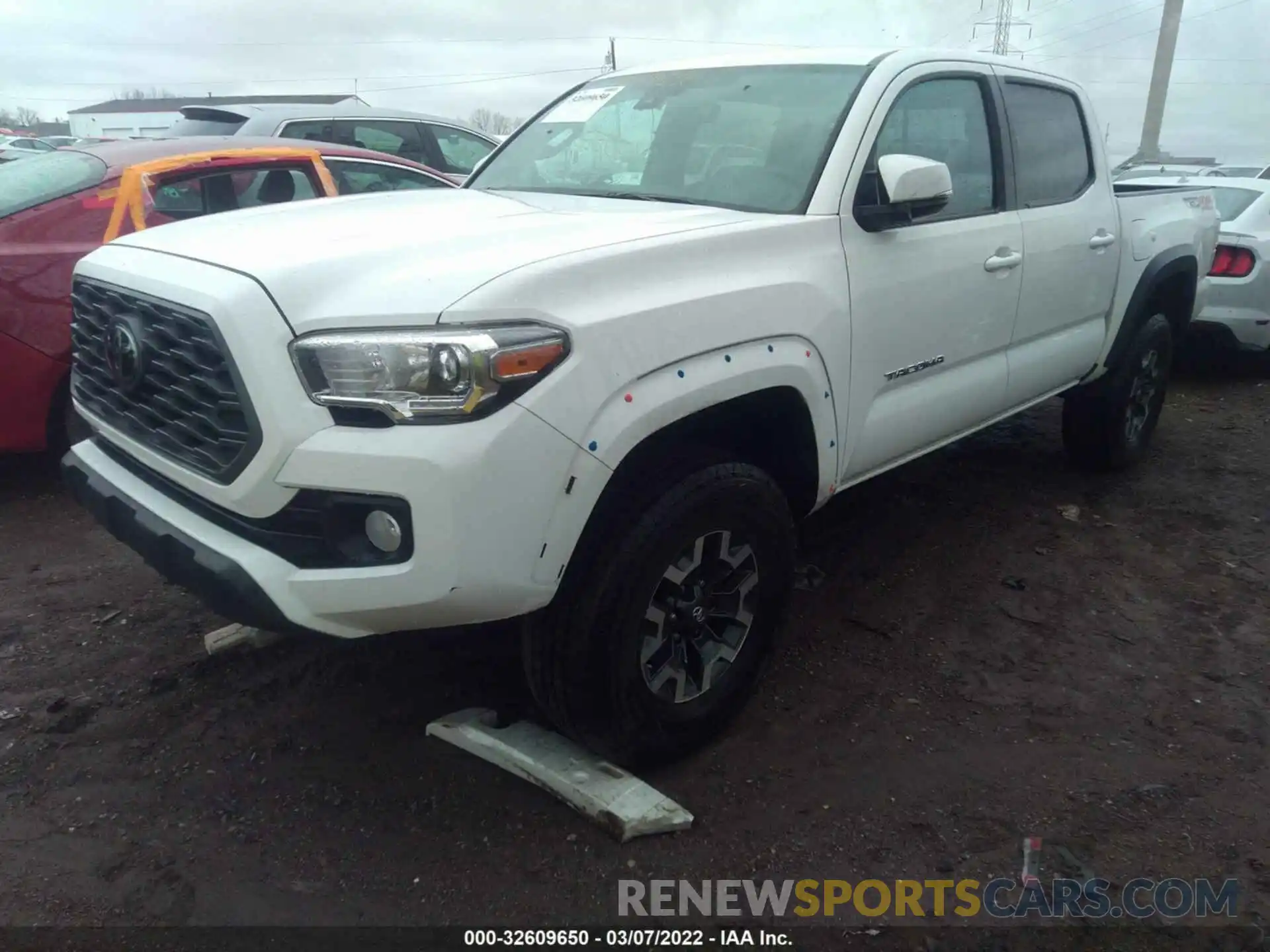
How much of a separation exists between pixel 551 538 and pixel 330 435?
0.51 metres

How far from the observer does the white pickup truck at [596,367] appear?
208 centimetres

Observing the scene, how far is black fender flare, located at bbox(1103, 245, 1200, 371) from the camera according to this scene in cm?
468

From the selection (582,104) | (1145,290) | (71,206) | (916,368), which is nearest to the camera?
(916,368)

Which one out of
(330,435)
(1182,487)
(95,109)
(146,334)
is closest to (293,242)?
(146,334)

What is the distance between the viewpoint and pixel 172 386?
2.38m

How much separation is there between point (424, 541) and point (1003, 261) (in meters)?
2.54

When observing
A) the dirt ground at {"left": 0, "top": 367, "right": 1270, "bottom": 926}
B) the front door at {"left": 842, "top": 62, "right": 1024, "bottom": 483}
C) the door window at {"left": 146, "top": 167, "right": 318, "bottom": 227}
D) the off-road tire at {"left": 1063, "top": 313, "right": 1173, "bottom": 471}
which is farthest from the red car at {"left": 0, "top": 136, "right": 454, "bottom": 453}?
the off-road tire at {"left": 1063, "top": 313, "right": 1173, "bottom": 471}

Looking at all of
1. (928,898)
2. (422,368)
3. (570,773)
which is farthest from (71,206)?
(928,898)

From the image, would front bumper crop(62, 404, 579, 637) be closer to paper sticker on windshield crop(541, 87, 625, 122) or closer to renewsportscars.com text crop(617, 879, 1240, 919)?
renewsportscars.com text crop(617, 879, 1240, 919)

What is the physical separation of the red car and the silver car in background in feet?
7.80

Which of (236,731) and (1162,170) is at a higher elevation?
(1162,170)

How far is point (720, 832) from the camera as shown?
2.55 m

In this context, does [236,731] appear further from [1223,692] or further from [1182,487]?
[1182,487]

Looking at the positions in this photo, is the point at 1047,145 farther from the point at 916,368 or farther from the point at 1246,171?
the point at 1246,171
